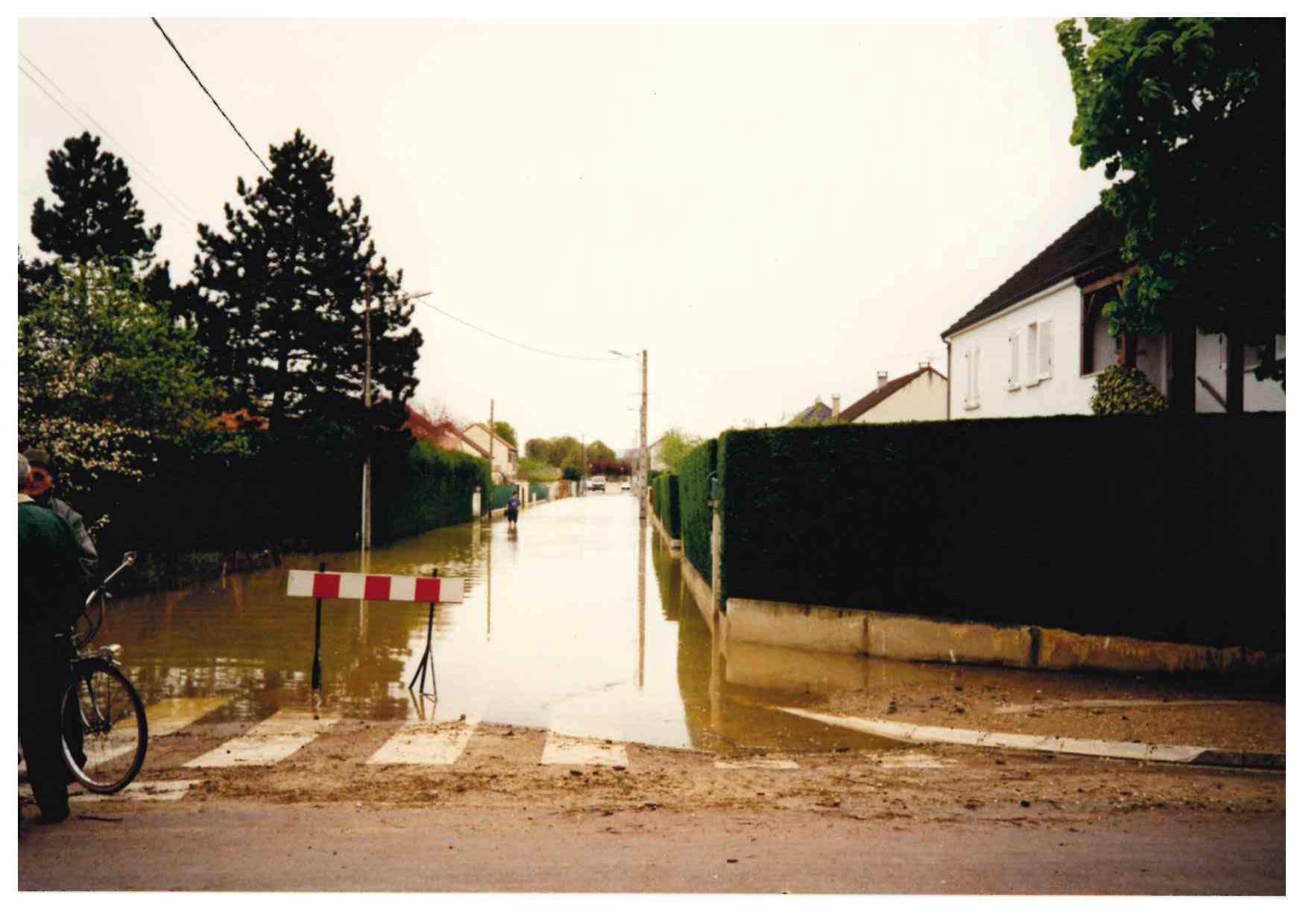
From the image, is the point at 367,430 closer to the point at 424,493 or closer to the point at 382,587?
the point at 424,493

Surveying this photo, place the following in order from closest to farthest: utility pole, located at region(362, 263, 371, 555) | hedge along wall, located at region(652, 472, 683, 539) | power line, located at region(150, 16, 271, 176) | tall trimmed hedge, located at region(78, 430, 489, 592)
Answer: power line, located at region(150, 16, 271, 176)
tall trimmed hedge, located at region(78, 430, 489, 592)
utility pole, located at region(362, 263, 371, 555)
hedge along wall, located at region(652, 472, 683, 539)

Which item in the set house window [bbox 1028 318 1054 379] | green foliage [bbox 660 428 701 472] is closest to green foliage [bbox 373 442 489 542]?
house window [bbox 1028 318 1054 379]

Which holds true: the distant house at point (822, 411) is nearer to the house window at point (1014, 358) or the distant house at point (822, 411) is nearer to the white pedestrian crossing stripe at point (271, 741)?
the house window at point (1014, 358)

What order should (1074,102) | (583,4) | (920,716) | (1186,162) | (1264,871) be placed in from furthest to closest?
(1074,102)
(1186,162)
(920,716)
(583,4)
(1264,871)

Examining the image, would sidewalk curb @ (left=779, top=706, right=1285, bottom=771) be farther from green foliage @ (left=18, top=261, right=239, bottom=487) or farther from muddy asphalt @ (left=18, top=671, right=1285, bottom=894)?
green foliage @ (left=18, top=261, right=239, bottom=487)

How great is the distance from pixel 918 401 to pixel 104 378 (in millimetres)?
51570

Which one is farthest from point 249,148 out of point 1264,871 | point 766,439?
point 1264,871

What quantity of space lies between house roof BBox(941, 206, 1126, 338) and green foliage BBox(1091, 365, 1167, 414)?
86.7 inches

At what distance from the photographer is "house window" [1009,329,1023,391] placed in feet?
85.4

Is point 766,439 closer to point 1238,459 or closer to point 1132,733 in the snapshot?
point 1238,459

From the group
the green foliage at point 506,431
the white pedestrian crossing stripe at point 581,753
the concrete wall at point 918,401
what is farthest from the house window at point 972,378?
the green foliage at point 506,431

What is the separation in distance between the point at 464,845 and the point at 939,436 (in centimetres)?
870

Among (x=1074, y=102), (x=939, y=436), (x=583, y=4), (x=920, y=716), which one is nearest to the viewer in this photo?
(x=583, y=4)

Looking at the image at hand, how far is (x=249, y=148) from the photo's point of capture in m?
9.83
